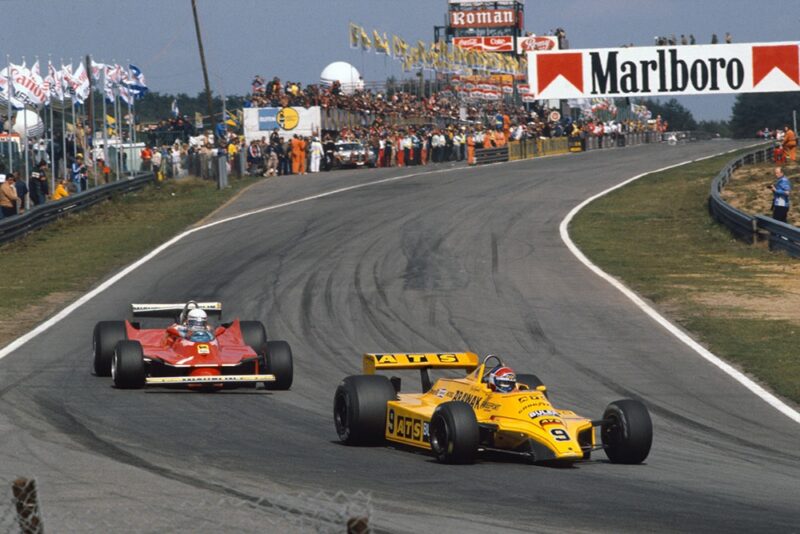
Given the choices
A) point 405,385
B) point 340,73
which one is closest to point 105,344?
point 405,385

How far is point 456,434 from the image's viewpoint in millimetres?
11117

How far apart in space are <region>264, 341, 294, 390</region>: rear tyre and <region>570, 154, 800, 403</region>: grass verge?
579 cm

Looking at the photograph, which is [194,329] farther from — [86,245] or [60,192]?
[60,192]

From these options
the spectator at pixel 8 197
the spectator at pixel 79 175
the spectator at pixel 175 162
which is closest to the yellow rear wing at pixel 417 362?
the spectator at pixel 8 197

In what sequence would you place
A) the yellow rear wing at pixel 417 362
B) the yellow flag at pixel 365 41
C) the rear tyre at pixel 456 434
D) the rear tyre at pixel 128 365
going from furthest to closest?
the yellow flag at pixel 365 41
the rear tyre at pixel 128 365
the yellow rear wing at pixel 417 362
the rear tyre at pixel 456 434

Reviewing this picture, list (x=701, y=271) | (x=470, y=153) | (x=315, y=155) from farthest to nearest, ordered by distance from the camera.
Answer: (x=470, y=153)
(x=315, y=155)
(x=701, y=271)

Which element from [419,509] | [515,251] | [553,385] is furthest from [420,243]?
[419,509]

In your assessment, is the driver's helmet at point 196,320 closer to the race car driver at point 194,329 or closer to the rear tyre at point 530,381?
the race car driver at point 194,329

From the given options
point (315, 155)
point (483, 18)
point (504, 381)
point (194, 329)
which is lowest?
point (194, 329)

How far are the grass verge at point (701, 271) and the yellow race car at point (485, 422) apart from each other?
205 inches

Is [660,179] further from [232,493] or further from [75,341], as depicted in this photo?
[232,493]

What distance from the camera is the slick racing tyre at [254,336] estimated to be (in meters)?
17.1

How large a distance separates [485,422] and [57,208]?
1090 inches

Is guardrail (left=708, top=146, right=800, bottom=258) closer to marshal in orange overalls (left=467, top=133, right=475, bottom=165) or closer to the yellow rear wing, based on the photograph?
the yellow rear wing
